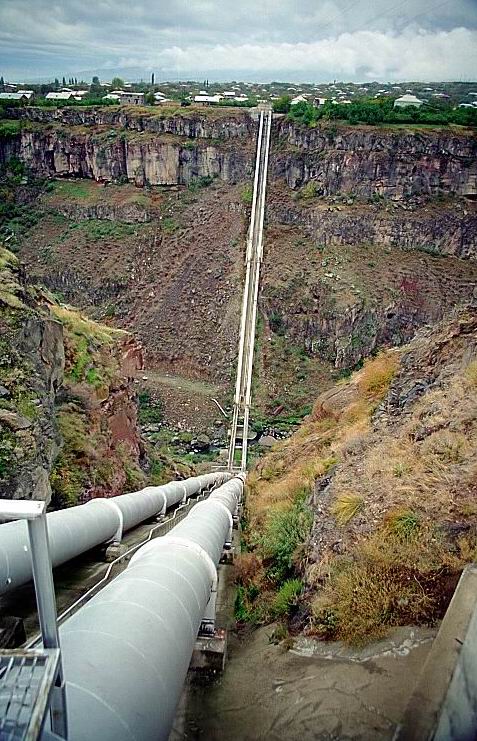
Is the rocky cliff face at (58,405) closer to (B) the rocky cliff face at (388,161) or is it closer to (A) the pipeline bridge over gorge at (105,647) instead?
(A) the pipeline bridge over gorge at (105,647)

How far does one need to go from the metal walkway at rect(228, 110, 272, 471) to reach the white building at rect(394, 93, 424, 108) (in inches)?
500

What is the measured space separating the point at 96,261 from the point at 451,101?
34.7 metres

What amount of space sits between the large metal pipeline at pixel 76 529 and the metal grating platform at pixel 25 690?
8.75ft

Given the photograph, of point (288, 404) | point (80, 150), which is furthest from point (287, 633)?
point (80, 150)

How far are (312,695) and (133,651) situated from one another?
9.75 ft

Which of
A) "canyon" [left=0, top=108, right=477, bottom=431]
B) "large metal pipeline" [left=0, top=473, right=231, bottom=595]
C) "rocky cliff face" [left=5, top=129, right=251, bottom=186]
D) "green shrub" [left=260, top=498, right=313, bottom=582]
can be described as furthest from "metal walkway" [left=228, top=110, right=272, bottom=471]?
"large metal pipeline" [left=0, top=473, right=231, bottom=595]

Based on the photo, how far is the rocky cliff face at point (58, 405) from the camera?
31.8 feet

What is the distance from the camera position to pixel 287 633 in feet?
20.1

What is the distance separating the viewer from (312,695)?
4.89 meters

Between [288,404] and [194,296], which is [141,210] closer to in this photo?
[194,296]

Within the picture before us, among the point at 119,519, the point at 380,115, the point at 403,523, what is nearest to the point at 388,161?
the point at 380,115

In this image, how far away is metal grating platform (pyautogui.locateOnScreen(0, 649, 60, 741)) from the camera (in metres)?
1.79

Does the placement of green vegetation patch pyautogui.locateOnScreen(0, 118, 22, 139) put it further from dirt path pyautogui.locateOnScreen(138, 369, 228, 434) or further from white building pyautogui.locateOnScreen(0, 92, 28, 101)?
dirt path pyautogui.locateOnScreen(138, 369, 228, 434)

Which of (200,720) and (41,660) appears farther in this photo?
(200,720)
